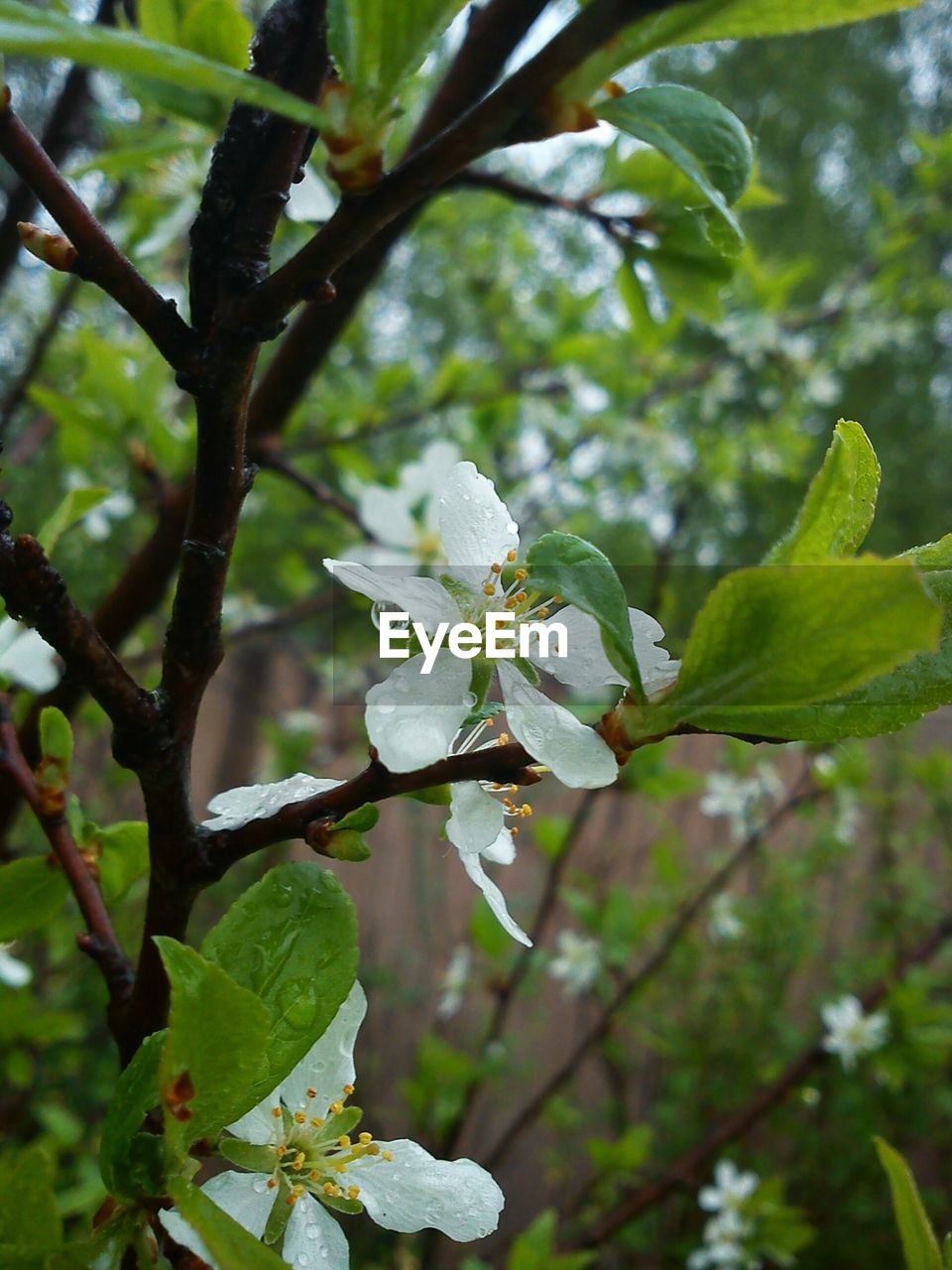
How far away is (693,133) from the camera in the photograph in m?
0.28

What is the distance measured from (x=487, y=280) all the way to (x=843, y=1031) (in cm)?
143

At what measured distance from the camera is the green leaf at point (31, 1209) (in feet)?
0.97

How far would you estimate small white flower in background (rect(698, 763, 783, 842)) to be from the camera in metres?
1.89

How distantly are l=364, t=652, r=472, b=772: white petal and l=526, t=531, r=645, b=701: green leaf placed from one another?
46 millimetres

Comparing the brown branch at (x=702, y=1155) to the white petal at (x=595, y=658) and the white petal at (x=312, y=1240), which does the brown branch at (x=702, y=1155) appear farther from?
the white petal at (x=595, y=658)

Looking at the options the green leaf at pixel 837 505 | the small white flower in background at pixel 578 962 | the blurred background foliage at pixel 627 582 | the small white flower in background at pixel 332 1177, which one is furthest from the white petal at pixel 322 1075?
the small white flower in background at pixel 578 962

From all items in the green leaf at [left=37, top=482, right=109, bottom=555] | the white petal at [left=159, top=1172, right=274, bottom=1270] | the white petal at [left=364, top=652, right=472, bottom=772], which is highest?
the green leaf at [left=37, top=482, right=109, bottom=555]

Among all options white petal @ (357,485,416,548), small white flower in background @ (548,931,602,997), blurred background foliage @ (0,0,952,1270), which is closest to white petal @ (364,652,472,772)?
blurred background foliage @ (0,0,952,1270)

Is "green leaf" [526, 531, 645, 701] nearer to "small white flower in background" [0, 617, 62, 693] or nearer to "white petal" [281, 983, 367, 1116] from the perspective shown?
"white petal" [281, 983, 367, 1116]

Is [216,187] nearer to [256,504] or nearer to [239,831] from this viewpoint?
[239,831]

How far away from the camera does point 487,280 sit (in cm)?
197

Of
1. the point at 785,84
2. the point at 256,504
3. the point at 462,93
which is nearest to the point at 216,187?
the point at 462,93

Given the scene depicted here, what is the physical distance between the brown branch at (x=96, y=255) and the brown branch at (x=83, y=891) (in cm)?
21

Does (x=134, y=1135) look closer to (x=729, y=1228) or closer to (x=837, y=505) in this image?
(x=837, y=505)
